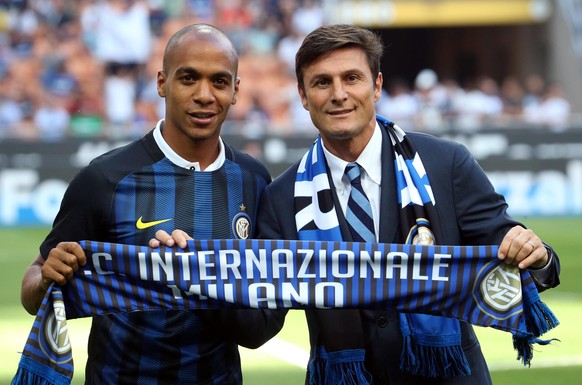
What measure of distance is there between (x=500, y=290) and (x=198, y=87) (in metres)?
1.51

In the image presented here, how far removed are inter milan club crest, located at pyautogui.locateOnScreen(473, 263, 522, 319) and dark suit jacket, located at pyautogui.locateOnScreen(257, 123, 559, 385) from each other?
3.8 inches

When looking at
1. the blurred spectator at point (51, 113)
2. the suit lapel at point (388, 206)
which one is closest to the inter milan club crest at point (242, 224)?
the suit lapel at point (388, 206)

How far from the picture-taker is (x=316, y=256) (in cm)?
429

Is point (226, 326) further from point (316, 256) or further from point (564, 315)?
point (564, 315)

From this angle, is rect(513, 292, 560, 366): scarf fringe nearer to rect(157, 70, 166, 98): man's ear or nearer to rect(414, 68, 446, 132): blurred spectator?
rect(157, 70, 166, 98): man's ear

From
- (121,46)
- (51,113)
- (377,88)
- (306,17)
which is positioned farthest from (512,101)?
(377,88)

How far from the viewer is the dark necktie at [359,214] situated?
4.31m

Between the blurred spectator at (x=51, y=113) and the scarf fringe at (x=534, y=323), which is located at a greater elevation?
the blurred spectator at (x=51, y=113)

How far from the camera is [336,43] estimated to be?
429cm

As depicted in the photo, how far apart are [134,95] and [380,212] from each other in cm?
1790

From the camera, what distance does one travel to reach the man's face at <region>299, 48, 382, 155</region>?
429 cm

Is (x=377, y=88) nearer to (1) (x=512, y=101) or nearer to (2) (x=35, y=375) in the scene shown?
(2) (x=35, y=375)

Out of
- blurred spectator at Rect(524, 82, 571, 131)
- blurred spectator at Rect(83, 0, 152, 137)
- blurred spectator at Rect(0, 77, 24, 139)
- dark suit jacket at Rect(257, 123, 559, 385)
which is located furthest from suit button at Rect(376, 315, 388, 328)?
blurred spectator at Rect(524, 82, 571, 131)

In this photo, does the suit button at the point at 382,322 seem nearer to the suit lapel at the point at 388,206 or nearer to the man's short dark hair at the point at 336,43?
the suit lapel at the point at 388,206
